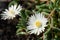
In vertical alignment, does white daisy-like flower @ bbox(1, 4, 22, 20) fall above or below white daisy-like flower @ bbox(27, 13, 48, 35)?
above

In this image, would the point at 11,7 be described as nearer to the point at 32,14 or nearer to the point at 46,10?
the point at 32,14

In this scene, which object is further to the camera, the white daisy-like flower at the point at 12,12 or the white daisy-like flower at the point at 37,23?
the white daisy-like flower at the point at 12,12

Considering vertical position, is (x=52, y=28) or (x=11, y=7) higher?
(x=11, y=7)

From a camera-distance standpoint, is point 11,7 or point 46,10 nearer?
point 46,10

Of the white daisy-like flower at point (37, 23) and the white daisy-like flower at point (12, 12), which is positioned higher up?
the white daisy-like flower at point (12, 12)

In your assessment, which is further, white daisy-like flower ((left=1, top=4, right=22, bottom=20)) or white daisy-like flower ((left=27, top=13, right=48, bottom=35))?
white daisy-like flower ((left=1, top=4, right=22, bottom=20))

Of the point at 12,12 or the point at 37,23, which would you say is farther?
the point at 12,12

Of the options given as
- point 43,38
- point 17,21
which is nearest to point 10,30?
point 17,21

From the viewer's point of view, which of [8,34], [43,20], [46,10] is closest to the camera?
[43,20]
